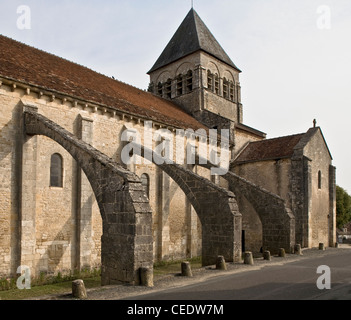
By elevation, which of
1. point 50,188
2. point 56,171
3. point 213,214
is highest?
point 56,171

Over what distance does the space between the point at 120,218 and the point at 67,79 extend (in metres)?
7.75

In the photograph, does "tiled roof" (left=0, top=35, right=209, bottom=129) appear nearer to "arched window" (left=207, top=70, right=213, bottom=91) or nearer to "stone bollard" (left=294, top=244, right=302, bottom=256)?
"arched window" (left=207, top=70, right=213, bottom=91)

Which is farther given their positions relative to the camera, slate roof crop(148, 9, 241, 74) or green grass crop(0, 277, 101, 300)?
slate roof crop(148, 9, 241, 74)

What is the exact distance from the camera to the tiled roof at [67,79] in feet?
38.0

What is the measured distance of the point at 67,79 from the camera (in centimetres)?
1360

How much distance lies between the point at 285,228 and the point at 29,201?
11336 millimetres

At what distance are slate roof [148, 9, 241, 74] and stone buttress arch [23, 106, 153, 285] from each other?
17.5m

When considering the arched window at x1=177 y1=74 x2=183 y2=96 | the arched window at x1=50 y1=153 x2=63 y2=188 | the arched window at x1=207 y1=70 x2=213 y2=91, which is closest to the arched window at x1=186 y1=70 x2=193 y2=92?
the arched window at x1=177 y1=74 x2=183 y2=96

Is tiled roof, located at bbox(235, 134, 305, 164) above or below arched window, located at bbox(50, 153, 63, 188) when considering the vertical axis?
above

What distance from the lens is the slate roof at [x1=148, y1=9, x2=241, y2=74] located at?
2488 centimetres

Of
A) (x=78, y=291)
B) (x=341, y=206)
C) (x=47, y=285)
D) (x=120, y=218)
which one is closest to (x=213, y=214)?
(x=120, y=218)

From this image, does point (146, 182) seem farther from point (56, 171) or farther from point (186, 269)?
point (186, 269)

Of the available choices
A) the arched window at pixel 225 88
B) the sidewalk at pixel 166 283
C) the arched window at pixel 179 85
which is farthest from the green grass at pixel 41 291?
the arched window at pixel 225 88

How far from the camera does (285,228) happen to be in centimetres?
1548
